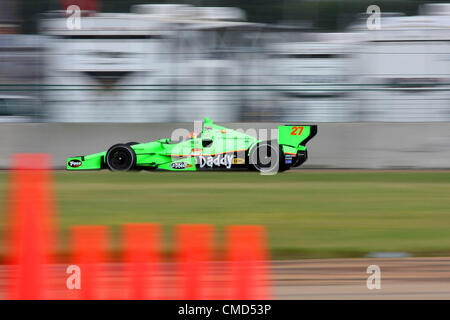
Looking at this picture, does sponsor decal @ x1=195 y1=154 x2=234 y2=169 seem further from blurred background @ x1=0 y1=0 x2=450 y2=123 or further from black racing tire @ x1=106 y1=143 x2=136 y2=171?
blurred background @ x1=0 y1=0 x2=450 y2=123

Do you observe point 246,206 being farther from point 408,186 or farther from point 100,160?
point 100,160

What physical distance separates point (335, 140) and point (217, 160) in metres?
2.87

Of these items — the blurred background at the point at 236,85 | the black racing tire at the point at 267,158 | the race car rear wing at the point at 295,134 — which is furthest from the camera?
the race car rear wing at the point at 295,134

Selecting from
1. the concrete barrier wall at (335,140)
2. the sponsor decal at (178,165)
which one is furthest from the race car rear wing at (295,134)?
the sponsor decal at (178,165)

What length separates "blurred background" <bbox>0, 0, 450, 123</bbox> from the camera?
16750 mm

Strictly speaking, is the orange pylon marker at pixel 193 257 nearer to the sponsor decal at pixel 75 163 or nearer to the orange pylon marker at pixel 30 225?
the orange pylon marker at pixel 30 225

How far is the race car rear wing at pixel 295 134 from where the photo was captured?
49.8 feet

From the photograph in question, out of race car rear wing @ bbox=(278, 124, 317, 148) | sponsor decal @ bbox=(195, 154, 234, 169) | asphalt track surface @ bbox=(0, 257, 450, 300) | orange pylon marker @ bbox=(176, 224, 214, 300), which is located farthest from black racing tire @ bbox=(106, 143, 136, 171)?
orange pylon marker @ bbox=(176, 224, 214, 300)

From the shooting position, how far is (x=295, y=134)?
15219 mm

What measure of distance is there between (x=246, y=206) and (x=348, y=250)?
3.19 meters

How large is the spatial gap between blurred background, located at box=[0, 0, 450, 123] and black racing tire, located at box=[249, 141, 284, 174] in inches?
70.1

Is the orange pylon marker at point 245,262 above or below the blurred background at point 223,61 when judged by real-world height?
below

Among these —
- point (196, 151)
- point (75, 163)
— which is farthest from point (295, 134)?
point (75, 163)

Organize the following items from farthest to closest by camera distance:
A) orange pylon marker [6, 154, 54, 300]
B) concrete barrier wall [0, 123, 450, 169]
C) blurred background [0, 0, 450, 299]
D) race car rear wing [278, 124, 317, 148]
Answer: concrete barrier wall [0, 123, 450, 169] < race car rear wing [278, 124, 317, 148] < blurred background [0, 0, 450, 299] < orange pylon marker [6, 154, 54, 300]
